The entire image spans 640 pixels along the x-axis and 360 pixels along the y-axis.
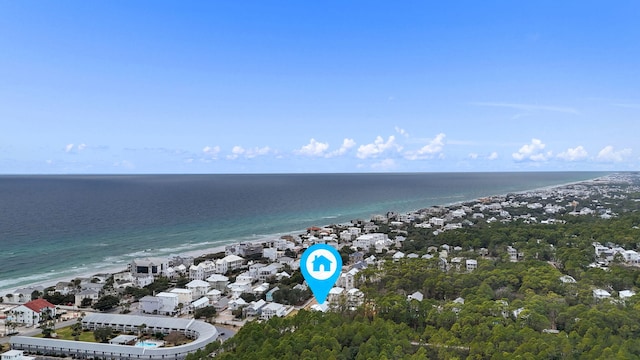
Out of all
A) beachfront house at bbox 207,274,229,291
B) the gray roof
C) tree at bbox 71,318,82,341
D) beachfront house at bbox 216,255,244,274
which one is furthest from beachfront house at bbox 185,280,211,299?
tree at bbox 71,318,82,341

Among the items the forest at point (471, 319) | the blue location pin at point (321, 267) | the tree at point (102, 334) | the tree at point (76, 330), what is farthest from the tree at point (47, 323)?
the blue location pin at point (321, 267)

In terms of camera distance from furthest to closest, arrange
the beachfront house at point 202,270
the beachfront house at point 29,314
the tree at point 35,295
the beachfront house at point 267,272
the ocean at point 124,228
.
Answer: the ocean at point 124,228 → the beachfront house at point 267,272 → the beachfront house at point 202,270 → the tree at point 35,295 → the beachfront house at point 29,314

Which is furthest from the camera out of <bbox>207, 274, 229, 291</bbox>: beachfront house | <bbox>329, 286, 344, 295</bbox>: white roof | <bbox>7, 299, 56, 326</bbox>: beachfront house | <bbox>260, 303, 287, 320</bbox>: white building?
<bbox>207, 274, 229, 291</bbox>: beachfront house

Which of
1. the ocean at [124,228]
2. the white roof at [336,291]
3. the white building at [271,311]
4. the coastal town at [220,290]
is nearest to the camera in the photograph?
the coastal town at [220,290]

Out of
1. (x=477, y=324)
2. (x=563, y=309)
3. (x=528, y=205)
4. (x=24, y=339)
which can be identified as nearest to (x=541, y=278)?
(x=563, y=309)

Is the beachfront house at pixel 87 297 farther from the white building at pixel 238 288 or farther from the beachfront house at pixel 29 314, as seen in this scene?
the white building at pixel 238 288

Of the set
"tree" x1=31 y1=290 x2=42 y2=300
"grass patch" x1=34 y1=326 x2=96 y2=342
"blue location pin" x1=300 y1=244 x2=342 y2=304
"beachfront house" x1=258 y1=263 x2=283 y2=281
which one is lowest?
"grass patch" x1=34 y1=326 x2=96 y2=342

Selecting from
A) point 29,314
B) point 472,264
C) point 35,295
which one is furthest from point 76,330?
point 472,264

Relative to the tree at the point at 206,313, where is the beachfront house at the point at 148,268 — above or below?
above

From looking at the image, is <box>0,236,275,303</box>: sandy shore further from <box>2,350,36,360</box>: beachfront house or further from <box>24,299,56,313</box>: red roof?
<box>2,350,36,360</box>: beachfront house
